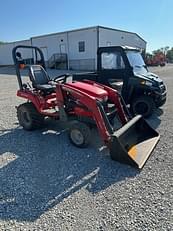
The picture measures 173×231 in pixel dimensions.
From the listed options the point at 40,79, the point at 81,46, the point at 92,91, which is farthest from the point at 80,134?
the point at 81,46

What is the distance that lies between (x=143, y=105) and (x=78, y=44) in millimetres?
25035

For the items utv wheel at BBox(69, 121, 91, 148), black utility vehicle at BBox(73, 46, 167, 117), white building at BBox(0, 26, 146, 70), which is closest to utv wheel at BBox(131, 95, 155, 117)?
black utility vehicle at BBox(73, 46, 167, 117)

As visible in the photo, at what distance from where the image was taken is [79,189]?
302 cm

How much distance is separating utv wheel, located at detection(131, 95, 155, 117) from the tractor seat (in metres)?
2.62

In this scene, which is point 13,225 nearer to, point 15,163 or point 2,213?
point 2,213

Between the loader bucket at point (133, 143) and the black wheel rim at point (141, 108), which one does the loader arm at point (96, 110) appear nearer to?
the loader bucket at point (133, 143)

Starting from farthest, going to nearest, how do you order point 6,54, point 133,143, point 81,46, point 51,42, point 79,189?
point 6,54, point 51,42, point 81,46, point 133,143, point 79,189

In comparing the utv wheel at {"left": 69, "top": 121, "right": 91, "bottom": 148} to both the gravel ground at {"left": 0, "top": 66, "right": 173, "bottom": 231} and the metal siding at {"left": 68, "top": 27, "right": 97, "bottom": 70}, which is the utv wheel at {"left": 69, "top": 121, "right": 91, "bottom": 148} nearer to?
the gravel ground at {"left": 0, "top": 66, "right": 173, "bottom": 231}

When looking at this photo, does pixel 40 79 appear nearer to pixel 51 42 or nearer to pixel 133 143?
pixel 133 143

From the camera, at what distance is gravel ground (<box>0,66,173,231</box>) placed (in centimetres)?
243

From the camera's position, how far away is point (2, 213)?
8.47 feet

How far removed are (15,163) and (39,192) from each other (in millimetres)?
1079

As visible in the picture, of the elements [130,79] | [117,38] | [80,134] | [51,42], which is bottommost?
[80,134]

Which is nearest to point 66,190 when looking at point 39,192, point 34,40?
point 39,192
